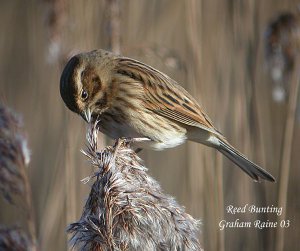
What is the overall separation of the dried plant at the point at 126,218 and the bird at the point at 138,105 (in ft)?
2.84

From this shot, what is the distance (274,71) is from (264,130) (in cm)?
108

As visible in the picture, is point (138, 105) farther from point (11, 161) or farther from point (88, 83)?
point (11, 161)

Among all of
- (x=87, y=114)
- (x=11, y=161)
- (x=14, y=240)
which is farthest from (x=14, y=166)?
(x=87, y=114)

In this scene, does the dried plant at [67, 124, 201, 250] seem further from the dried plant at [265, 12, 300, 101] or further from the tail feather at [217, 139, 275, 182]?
the dried plant at [265, 12, 300, 101]

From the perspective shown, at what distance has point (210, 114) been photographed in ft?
11.2

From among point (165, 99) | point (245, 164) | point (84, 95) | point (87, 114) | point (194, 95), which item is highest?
→ point (194, 95)

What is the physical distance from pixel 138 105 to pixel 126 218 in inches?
49.1

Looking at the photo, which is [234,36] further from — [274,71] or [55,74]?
[55,74]

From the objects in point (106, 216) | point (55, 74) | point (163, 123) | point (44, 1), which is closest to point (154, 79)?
point (163, 123)

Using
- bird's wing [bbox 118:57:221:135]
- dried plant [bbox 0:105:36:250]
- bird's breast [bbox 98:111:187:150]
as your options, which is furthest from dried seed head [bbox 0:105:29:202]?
bird's wing [bbox 118:57:221:135]

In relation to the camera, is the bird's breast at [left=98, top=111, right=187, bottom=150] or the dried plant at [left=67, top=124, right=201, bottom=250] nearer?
the dried plant at [left=67, top=124, right=201, bottom=250]

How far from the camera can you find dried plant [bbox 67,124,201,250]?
1666 mm

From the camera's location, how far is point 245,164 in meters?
2.94

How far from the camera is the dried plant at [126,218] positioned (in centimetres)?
167
